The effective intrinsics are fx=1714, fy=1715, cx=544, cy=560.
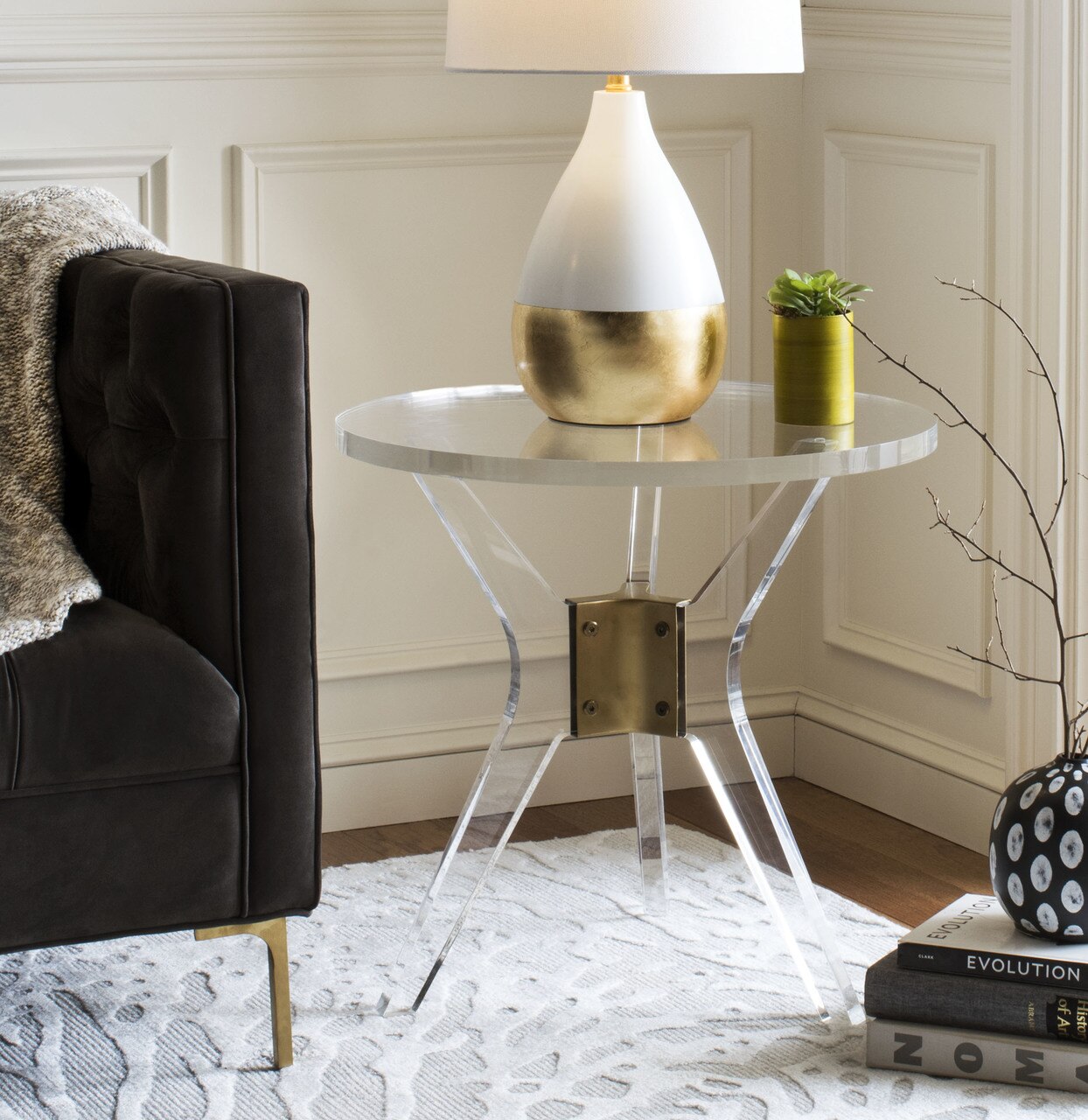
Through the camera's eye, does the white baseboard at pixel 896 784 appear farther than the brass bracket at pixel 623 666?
Yes

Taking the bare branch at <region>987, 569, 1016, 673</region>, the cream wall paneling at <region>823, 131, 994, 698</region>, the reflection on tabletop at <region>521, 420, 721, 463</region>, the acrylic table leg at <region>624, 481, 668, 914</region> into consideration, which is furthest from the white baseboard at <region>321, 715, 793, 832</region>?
the reflection on tabletop at <region>521, 420, 721, 463</region>

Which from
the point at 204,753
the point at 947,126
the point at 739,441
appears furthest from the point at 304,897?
the point at 947,126

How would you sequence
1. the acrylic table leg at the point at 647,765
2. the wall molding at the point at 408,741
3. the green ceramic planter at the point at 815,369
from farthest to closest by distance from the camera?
the wall molding at the point at 408,741 → the acrylic table leg at the point at 647,765 → the green ceramic planter at the point at 815,369

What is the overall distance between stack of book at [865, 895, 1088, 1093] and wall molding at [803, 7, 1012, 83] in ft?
3.66

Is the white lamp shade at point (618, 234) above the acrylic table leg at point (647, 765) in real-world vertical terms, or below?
above

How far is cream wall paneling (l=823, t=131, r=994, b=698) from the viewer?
7.37ft

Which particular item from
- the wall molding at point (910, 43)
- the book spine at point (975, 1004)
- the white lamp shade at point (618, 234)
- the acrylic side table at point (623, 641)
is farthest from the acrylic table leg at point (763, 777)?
the wall molding at point (910, 43)

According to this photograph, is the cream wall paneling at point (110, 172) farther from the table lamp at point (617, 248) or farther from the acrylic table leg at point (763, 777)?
the acrylic table leg at point (763, 777)

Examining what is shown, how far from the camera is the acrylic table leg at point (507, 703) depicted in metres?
1.80

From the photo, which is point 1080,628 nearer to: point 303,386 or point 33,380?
point 303,386

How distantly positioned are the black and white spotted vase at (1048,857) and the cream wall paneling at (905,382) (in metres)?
0.66

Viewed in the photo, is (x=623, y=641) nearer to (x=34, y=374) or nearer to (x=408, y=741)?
(x=34, y=374)

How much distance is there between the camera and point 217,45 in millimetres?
2287

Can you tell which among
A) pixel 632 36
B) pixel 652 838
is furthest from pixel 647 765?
pixel 632 36
